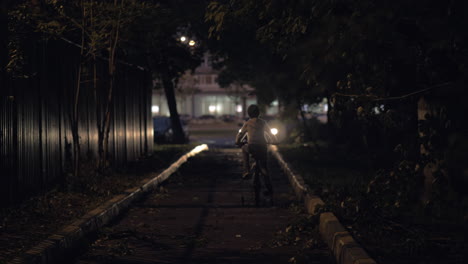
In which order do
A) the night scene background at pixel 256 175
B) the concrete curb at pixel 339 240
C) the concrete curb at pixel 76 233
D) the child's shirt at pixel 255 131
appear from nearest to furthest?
the night scene background at pixel 256 175 → the concrete curb at pixel 339 240 → the concrete curb at pixel 76 233 → the child's shirt at pixel 255 131

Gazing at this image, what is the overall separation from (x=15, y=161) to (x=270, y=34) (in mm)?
4526

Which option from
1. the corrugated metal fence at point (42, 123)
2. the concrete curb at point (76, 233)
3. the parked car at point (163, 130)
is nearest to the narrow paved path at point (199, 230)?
the concrete curb at point (76, 233)

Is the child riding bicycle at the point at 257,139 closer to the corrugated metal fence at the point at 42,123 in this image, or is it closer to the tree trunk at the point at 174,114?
the corrugated metal fence at the point at 42,123

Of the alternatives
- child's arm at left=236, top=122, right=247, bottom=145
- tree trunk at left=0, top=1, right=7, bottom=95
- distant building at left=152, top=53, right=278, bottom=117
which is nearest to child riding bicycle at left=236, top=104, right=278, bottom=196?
child's arm at left=236, top=122, right=247, bottom=145

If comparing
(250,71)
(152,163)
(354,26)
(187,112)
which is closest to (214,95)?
(187,112)

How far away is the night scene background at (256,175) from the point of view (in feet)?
21.9

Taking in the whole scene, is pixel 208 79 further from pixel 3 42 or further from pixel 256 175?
pixel 3 42

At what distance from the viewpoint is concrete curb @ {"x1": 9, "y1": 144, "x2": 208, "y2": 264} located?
709 centimetres

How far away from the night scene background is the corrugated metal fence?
0.13 feet

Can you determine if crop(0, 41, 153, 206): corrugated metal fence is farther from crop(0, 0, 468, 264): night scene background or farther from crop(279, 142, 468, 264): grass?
crop(279, 142, 468, 264): grass

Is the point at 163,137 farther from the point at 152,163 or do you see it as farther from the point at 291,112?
the point at 152,163

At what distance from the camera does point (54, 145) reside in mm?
12227

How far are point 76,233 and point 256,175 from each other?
4875mm

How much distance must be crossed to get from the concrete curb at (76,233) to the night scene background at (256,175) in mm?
22
